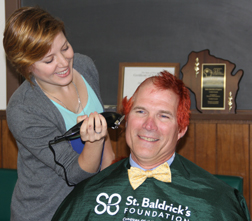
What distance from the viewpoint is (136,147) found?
5.18 ft

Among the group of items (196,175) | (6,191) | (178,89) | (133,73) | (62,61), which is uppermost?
(133,73)

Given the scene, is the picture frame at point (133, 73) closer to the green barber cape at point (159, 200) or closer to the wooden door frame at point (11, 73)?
the wooden door frame at point (11, 73)

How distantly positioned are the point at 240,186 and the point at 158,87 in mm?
985

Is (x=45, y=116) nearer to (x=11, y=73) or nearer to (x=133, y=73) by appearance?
(x=133, y=73)

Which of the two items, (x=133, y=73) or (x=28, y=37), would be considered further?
(x=133, y=73)

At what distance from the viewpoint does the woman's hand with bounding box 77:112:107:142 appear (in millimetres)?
1469

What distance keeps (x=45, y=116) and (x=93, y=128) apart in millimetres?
370

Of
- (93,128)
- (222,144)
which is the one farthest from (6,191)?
(222,144)

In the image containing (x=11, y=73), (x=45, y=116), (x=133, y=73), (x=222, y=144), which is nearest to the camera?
(x=45, y=116)

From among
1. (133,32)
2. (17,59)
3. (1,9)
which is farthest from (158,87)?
Result: (1,9)

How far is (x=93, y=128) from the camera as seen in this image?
148 cm

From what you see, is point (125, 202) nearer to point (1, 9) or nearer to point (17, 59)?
point (17, 59)

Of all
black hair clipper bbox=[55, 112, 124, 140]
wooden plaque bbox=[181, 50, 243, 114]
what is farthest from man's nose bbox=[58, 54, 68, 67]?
wooden plaque bbox=[181, 50, 243, 114]

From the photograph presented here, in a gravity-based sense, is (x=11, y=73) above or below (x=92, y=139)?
above
